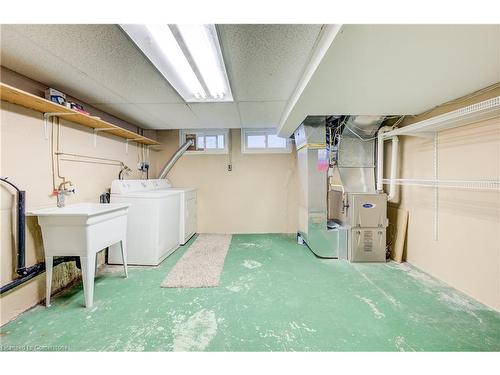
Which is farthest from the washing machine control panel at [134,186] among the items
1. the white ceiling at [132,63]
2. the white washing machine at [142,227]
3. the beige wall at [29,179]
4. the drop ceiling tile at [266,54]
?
the drop ceiling tile at [266,54]

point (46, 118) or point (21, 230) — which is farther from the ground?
point (46, 118)

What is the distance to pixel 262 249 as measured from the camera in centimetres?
348

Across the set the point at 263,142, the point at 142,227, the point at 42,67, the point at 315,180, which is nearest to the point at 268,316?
the point at 142,227

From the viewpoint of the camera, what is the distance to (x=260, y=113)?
10.0ft

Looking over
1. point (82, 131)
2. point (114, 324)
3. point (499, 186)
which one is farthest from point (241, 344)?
point (82, 131)

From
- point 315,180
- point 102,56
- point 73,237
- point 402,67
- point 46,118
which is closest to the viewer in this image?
point 402,67

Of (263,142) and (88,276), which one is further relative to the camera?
(263,142)

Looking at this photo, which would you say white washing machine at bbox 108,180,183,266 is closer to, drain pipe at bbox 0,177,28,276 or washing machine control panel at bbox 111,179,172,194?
washing machine control panel at bbox 111,179,172,194

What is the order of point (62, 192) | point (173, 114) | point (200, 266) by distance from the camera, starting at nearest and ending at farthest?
point (62, 192) < point (200, 266) < point (173, 114)

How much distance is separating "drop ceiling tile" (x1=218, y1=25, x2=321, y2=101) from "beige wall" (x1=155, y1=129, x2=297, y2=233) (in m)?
2.25

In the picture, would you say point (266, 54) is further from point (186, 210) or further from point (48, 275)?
point (186, 210)

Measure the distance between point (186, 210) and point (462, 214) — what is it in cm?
372

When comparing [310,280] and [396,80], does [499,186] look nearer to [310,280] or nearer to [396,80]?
[396,80]

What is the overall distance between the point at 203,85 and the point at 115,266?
103 inches
